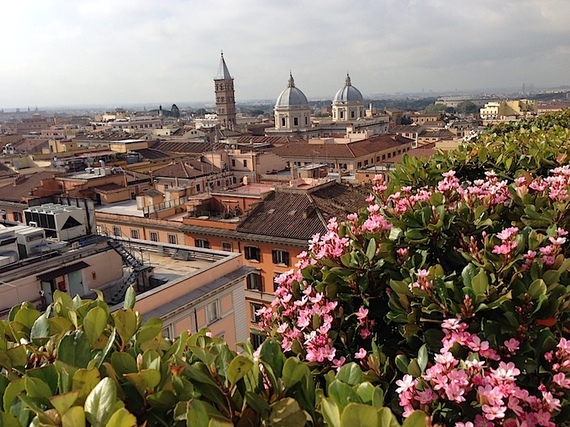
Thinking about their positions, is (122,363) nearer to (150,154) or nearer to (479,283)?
(479,283)

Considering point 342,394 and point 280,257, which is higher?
point 342,394

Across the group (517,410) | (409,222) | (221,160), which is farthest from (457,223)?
(221,160)

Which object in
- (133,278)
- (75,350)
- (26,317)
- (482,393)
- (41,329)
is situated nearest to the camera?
(482,393)

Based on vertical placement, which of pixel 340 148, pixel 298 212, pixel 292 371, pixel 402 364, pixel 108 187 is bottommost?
pixel 298 212

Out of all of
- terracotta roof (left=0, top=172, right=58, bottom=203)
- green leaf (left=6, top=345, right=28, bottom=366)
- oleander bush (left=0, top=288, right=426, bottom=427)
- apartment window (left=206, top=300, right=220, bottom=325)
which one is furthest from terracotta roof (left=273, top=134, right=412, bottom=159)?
green leaf (left=6, top=345, right=28, bottom=366)

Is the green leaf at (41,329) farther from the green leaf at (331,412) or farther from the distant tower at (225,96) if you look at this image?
the distant tower at (225,96)

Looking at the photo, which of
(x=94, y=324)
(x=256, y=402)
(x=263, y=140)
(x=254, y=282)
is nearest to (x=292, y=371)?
(x=256, y=402)
